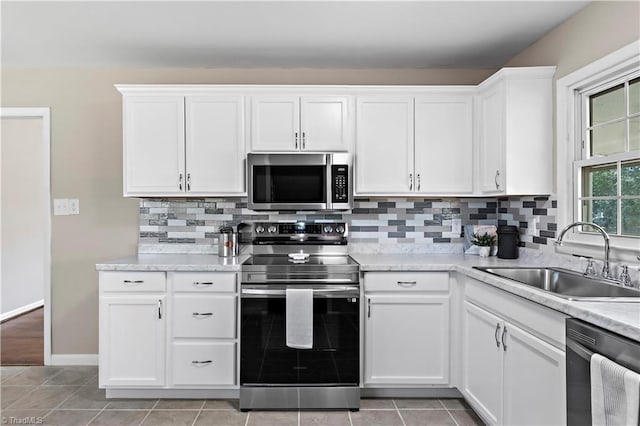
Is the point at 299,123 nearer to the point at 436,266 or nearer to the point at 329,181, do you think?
the point at 329,181

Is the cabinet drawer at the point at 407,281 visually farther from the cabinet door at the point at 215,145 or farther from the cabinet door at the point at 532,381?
the cabinet door at the point at 215,145

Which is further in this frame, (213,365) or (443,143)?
(443,143)

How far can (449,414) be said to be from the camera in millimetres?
2379

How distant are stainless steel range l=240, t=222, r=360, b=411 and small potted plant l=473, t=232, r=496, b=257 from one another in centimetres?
110

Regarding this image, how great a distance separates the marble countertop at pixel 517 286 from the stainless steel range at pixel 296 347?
0.96 feet

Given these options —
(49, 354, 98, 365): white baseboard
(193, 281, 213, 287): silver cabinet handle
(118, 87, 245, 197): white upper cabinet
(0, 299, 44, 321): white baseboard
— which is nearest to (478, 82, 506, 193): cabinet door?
(118, 87, 245, 197): white upper cabinet

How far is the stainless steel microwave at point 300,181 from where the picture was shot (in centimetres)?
268

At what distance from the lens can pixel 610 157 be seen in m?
2.08

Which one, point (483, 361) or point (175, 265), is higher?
point (175, 265)

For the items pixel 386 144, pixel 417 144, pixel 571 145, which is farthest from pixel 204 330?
pixel 571 145

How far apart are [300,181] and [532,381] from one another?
5.82ft

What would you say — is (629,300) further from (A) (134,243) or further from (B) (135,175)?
(A) (134,243)

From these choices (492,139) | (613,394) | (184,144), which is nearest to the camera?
(613,394)

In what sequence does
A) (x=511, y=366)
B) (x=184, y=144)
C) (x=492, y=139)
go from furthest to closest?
1. (x=184, y=144)
2. (x=492, y=139)
3. (x=511, y=366)
